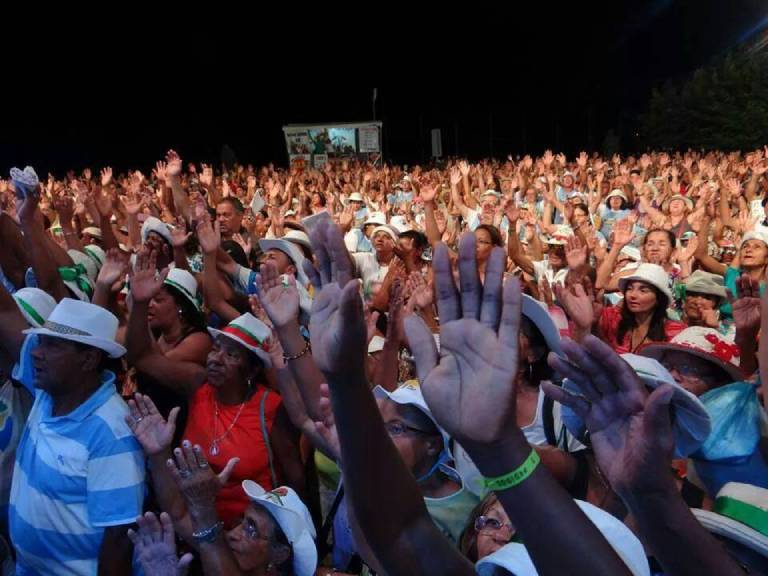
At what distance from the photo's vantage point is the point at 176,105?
24281 mm

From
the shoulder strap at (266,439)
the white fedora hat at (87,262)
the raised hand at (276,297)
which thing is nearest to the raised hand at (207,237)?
the white fedora hat at (87,262)

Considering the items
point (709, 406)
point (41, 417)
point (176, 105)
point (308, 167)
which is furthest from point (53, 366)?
point (176, 105)

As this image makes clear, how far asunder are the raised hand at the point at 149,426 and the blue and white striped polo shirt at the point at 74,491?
0.03 m

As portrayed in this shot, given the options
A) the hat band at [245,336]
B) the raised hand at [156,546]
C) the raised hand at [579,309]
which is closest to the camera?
the raised hand at [156,546]

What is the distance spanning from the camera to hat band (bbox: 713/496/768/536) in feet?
5.28

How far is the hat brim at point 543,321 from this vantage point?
109 inches

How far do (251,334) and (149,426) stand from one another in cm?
68

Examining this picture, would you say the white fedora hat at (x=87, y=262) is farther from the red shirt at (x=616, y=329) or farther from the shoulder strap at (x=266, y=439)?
the red shirt at (x=616, y=329)

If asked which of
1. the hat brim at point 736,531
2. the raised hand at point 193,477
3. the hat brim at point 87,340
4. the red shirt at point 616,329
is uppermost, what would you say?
the hat brim at point 87,340

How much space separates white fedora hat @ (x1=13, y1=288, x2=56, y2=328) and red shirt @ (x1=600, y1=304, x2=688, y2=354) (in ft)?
8.23

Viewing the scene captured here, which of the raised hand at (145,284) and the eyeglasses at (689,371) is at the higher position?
the raised hand at (145,284)

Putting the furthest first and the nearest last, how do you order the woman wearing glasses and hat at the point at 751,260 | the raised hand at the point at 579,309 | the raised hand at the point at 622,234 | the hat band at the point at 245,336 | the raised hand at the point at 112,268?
the raised hand at the point at 622,234
the woman wearing glasses and hat at the point at 751,260
the raised hand at the point at 112,268
the raised hand at the point at 579,309
the hat band at the point at 245,336

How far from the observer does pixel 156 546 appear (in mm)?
2172

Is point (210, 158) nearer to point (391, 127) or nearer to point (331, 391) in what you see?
point (391, 127)
